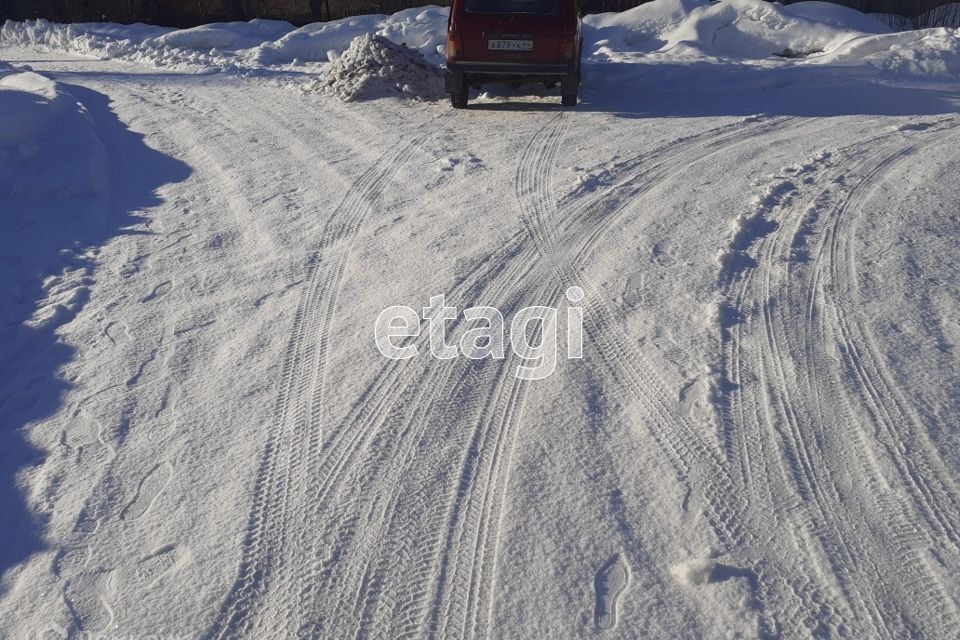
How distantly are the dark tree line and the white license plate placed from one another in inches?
339

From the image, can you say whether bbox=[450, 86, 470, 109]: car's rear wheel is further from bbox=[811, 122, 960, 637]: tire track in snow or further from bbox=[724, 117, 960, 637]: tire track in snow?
bbox=[811, 122, 960, 637]: tire track in snow

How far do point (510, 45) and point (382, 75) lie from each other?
2.22 metres

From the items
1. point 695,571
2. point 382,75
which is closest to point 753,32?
point 382,75

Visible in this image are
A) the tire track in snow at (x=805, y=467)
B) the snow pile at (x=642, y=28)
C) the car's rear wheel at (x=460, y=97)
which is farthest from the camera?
the snow pile at (x=642, y=28)

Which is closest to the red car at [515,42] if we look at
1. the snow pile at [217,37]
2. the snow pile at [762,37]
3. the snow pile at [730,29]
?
the snow pile at [762,37]

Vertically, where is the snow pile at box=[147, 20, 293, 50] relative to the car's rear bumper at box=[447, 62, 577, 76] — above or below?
below

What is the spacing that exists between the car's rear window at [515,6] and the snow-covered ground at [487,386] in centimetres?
192

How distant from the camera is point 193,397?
455 centimetres

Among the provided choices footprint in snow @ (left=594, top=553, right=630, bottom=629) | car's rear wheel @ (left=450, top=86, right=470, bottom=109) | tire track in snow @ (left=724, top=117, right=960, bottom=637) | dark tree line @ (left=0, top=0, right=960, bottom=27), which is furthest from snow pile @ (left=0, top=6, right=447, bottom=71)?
footprint in snow @ (left=594, top=553, right=630, bottom=629)

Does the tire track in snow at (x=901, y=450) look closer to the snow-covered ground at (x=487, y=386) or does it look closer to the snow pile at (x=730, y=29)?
the snow-covered ground at (x=487, y=386)

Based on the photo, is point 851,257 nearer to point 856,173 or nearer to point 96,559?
point 856,173

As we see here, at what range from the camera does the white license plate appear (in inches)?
386

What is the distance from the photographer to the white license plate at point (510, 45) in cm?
980

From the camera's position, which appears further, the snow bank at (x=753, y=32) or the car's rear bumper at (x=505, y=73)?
the snow bank at (x=753, y=32)
